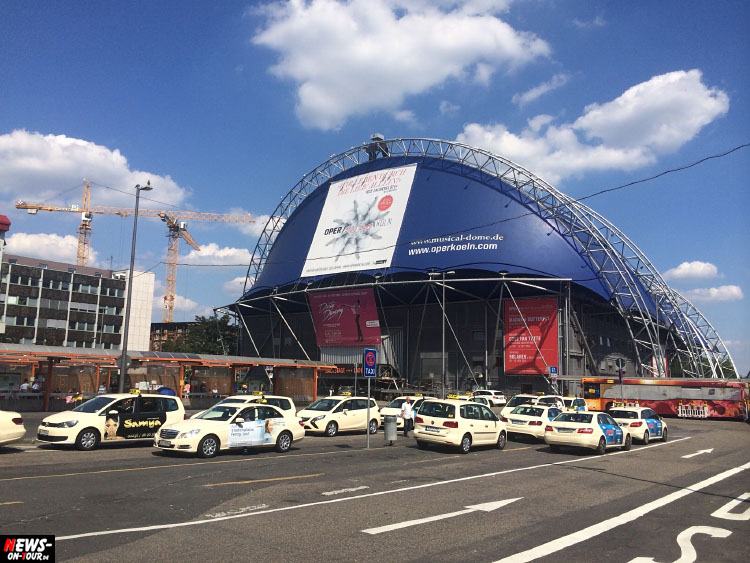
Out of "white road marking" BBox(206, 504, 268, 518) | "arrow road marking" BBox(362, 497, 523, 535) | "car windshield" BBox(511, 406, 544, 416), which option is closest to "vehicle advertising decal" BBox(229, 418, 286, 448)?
"white road marking" BBox(206, 504, 268, 518)

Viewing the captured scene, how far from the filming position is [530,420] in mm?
24031

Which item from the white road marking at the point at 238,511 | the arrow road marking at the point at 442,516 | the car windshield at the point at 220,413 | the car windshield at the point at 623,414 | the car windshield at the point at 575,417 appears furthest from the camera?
the car windshield at the point at 623,414

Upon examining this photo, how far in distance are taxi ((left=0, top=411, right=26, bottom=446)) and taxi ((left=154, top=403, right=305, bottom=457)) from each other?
3.51 meters

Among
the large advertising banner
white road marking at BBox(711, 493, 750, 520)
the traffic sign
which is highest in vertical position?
the large advertising banner

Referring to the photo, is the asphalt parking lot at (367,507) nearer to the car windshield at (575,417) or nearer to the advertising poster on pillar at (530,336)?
the car windshield at (575,417)

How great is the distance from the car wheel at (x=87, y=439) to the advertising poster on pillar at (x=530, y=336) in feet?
133

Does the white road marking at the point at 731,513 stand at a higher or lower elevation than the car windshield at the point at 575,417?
lower

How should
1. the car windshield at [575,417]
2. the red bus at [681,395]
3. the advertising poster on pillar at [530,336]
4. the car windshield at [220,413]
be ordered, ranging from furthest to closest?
the advertising poster on pillar at [530,336] < the red bus at [681,395] < the car windshield at [575,417] < the car windshield at [220,413]

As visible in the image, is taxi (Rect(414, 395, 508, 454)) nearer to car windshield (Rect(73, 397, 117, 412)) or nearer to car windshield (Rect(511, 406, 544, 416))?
car windshield (Rect(511, 406, 544, 416))

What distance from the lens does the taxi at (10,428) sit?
1545 cm

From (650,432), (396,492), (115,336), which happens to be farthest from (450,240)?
(115,336)

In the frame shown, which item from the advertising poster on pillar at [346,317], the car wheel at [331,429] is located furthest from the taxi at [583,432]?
the advertising poster on pillar at [346,317]

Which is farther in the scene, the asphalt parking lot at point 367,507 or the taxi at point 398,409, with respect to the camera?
the taxi at point 398,409

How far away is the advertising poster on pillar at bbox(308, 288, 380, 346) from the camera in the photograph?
5728cm
